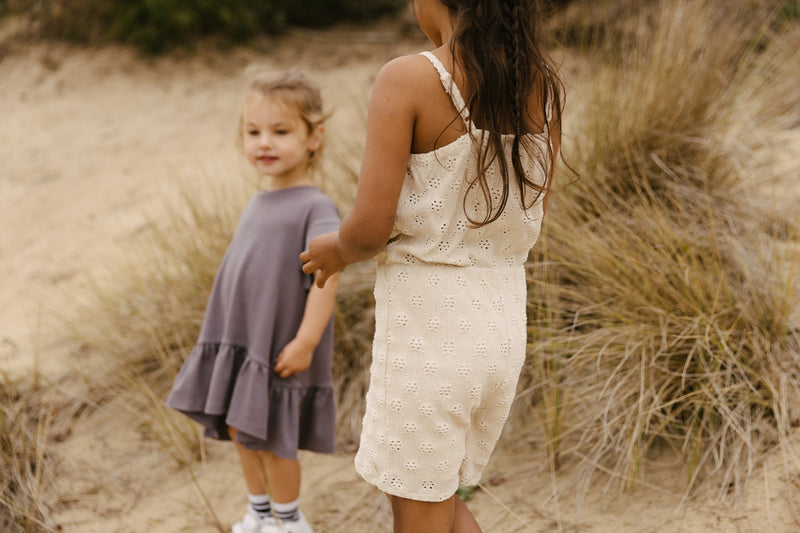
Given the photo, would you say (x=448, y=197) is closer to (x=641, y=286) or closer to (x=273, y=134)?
(x=273, y=134)

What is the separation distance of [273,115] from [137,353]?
1582 millimetres

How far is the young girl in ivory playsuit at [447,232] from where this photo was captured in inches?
54.8

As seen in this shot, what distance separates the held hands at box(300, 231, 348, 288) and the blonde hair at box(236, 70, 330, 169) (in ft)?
2.41

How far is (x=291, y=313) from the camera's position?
2160mm

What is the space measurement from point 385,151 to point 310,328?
31.4 inches

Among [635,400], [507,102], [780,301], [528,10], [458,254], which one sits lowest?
[635,400]

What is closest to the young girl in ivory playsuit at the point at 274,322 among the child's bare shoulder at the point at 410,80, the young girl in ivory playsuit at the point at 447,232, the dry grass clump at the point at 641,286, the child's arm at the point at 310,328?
the child's arm at the point at 310,328

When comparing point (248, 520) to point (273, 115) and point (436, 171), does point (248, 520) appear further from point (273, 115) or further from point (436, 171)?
point (436, 171)

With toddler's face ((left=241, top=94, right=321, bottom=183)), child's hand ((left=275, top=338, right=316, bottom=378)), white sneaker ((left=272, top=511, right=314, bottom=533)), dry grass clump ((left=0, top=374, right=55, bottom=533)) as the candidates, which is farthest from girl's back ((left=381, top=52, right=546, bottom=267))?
dry grass clump ((left=0, top=374, right=55, bottom=533))

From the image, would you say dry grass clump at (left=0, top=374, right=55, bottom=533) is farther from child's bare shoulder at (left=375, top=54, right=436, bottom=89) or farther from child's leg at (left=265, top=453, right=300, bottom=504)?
child's bare shoulder at (left=375, top=54, right=436, bottom=89)

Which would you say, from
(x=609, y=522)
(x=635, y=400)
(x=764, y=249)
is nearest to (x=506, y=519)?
(x=609, y=522)

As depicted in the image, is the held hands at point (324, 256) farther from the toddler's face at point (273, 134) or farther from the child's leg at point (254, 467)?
the child's leg at point (254, 467)

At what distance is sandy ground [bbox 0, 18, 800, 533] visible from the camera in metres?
2.44

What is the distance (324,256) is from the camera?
5.12 feet
